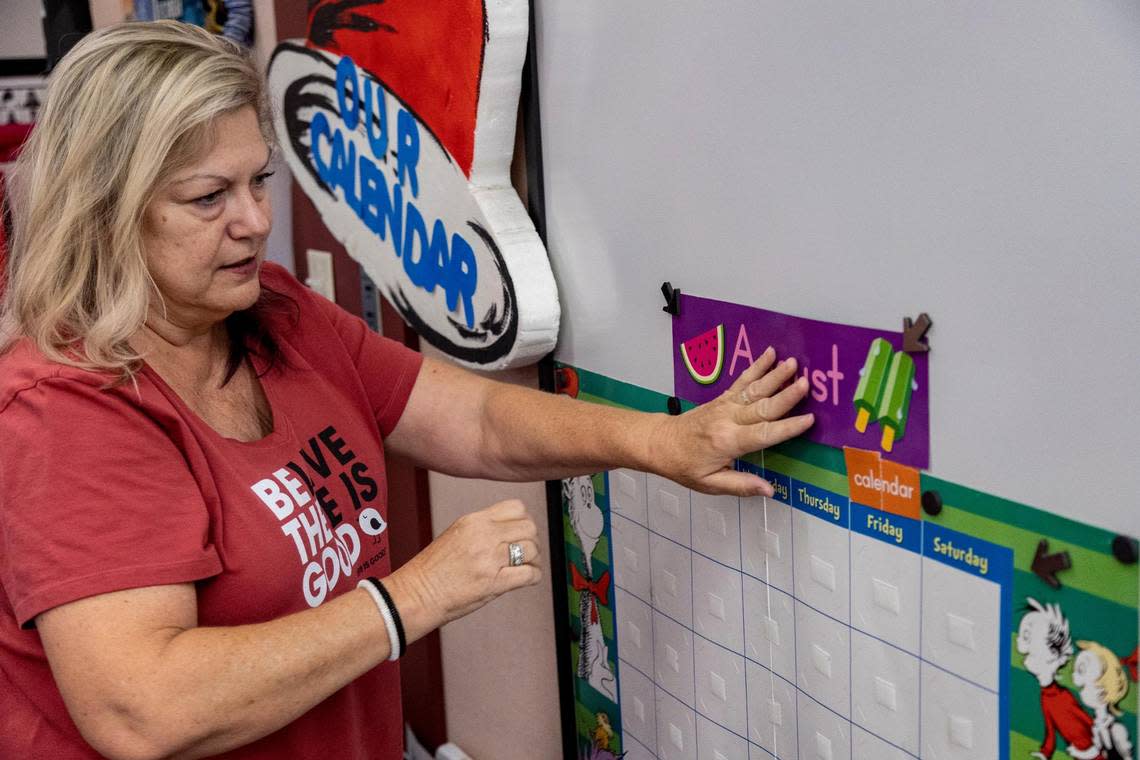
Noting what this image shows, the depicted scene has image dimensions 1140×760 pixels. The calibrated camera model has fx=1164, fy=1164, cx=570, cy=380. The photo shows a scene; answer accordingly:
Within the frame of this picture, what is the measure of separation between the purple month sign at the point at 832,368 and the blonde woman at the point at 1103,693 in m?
0.18

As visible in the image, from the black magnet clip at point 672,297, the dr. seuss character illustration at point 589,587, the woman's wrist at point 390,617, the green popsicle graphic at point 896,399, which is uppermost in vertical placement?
the black magnet clip at point 672,297

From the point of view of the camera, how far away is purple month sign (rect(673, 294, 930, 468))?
35.4 inches

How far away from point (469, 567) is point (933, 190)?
50 centimetres

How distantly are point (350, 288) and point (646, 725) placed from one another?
2.90ft

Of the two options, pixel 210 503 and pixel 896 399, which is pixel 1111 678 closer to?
pixel 896 399

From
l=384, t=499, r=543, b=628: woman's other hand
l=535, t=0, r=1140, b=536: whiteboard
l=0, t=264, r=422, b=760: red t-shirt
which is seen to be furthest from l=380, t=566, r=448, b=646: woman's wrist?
l=535, t=0, r=1140, b=536: whiteboard

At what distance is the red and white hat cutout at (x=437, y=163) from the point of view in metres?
1.26

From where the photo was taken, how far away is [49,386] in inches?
38.6

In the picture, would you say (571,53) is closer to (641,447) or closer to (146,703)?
(641,447)

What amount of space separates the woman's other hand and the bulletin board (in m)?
0.21

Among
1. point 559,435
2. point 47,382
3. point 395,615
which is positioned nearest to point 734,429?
point 559,435

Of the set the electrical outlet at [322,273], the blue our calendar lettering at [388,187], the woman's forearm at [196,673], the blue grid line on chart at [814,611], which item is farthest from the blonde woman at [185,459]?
the electrical outlet at [322,273]

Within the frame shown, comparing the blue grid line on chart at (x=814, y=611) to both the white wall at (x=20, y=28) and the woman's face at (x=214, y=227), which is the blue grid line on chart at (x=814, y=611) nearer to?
the woman's face at (x=214, y=227)

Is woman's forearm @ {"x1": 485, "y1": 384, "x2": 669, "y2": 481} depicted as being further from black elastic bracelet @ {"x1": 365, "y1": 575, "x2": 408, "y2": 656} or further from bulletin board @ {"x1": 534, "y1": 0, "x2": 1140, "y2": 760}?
black elastic bracelet @ {"x1": 365, "y1": 575, "x2": 408, "y2": 656}
